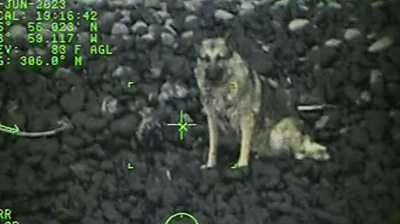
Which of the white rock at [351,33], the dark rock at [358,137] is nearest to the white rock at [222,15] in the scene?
the white rock at [351,33]

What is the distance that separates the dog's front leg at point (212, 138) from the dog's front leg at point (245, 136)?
0.05m

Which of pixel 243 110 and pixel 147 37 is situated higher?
pixel 147 37

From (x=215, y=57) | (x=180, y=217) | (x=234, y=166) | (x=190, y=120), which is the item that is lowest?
(x=180, y=217)

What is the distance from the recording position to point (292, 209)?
1.41 m

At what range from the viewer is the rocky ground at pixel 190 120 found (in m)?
1.41

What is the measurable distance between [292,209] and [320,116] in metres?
0.21

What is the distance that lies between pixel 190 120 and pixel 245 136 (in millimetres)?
124

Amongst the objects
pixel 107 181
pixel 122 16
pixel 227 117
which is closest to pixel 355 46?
pixel 227 117

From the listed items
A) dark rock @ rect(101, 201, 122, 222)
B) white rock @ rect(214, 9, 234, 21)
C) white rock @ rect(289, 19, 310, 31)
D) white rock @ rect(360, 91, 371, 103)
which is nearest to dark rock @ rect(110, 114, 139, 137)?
dark rock @ rect(101, 201, 122, 222)

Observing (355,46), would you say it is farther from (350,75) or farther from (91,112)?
(91,112)

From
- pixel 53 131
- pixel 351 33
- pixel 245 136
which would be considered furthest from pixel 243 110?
pixel 53 131

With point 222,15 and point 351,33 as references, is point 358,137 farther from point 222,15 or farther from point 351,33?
point 222,15

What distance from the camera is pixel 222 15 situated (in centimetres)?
141

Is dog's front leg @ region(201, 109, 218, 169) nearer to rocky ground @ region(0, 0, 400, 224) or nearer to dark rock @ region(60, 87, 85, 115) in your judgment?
rocky ground @ region(0, 0, 400, 224)
